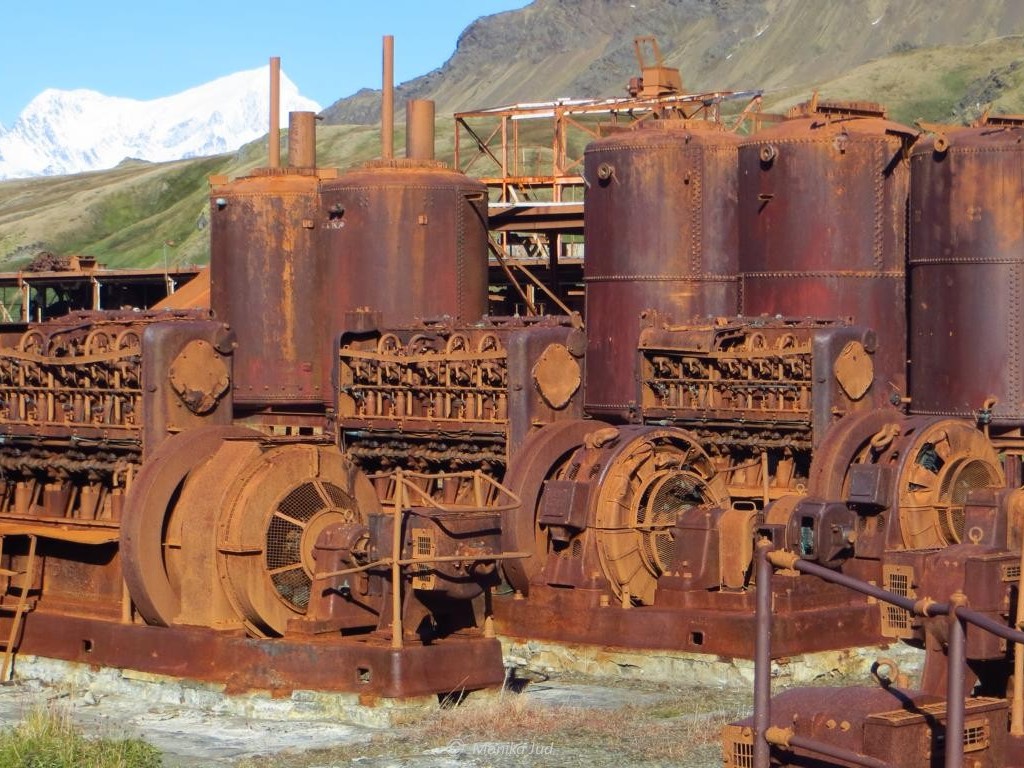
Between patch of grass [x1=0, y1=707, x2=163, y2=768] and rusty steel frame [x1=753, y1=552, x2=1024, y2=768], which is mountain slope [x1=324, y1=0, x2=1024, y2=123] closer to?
patch of grass [x1=0, y1=707, x2=163, y2=768]

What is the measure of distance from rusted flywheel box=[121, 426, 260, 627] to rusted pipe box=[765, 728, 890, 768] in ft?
33.1

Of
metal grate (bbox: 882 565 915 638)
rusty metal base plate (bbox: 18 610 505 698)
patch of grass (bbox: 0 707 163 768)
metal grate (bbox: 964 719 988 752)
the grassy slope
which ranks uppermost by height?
the grassy slope

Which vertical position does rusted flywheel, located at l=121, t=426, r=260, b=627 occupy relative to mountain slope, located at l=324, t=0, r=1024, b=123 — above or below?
below

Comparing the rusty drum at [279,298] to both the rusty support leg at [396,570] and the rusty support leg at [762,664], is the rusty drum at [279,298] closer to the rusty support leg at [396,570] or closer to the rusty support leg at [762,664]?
the rusty support leg at [396,570]

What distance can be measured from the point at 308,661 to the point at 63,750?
370 centimetres

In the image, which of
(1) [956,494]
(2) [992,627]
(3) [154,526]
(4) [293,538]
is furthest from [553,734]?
(2) [992,627]

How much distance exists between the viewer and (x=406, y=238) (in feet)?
95.9

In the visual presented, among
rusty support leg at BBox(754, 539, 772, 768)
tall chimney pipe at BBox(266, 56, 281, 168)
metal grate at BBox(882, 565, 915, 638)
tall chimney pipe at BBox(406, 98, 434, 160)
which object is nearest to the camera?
rusty support leg at BBox(754, 539, 772, 768)

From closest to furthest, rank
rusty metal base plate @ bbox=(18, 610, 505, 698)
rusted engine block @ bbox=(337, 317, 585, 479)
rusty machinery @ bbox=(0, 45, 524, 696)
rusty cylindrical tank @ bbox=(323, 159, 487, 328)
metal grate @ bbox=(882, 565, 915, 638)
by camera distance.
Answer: metal grate @ bbox=(882, 565, 915, 638) < rusty metal base plate @ bbox=(18, 610, 505, 698) < rusty machinery @ bbox=(0, 45, 524, 696) < rusted engine block @ bbox=(337, 317, 585, 479) < rusty cylindrical tank @ bbox=(323, 159, 487, 328)

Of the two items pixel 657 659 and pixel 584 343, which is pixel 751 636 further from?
pixel 584 343

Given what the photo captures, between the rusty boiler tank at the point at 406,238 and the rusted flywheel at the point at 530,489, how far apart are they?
6386mm

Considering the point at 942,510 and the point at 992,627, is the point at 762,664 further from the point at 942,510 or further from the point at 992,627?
the point at 942,510

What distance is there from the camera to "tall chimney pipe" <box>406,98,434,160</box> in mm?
30609

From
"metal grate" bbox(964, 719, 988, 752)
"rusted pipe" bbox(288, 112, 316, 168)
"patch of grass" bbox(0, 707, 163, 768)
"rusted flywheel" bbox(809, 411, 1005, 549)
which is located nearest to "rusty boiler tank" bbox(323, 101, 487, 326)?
"rusted pipe" bbox(288, 112, 316, 168)
